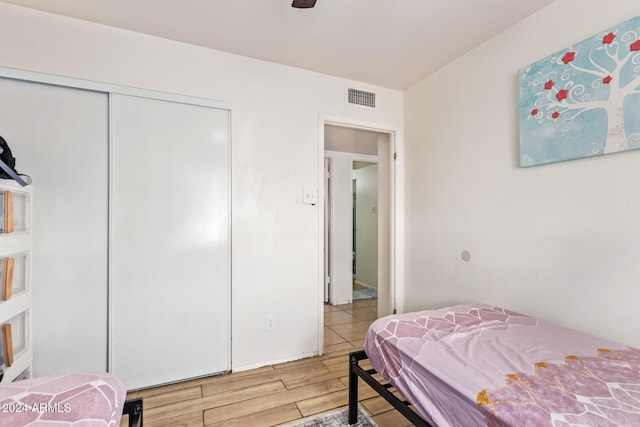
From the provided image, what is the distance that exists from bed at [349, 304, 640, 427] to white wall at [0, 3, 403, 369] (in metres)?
0.97

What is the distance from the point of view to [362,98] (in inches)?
112

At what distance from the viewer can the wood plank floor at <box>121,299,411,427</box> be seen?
1770 millimetres

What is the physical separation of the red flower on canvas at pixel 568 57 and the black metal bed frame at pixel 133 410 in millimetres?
2747

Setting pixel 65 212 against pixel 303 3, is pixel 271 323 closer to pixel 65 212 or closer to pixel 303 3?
pixel 65 212

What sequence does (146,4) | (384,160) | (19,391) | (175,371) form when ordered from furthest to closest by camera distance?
1. (384,160)
2. (175,371)
3. (146,4)
4. (19,391)

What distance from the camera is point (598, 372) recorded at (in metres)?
1.16

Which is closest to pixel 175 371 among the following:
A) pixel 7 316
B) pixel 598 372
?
pixel 7 316

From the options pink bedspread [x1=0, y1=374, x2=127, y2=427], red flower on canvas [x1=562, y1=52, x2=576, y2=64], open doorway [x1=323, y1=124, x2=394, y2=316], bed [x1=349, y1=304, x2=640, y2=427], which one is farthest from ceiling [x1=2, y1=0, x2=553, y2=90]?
pink bedspread [x1=0, y1=374, x2=127, y2=427]

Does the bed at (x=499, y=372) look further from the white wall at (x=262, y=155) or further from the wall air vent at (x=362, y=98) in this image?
the wall air vent at (x=362, y=98)

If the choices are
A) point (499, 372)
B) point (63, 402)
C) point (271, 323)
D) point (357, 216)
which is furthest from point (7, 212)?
point (357, 216)

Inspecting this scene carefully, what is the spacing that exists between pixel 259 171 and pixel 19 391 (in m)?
1.79

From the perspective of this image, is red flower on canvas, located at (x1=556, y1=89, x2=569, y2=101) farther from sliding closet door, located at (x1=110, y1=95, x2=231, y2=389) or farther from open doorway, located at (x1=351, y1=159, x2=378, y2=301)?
open doorway, located at (x1=351, y1=159, x2=378, y2=301)

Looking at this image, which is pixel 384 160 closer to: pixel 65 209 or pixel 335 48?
pixel 335 48

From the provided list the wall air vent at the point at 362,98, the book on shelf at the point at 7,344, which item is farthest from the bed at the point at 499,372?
the wall air vent at the point at 362,98
